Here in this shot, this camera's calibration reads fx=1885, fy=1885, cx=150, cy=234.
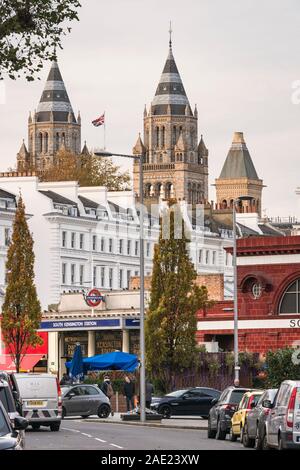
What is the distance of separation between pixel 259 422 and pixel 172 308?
124ft

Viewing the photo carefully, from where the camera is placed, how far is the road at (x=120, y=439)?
145ft

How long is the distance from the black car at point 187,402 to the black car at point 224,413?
656 inches

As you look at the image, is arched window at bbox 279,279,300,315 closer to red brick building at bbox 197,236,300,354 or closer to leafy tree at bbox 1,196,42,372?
red brick building at bbox 197,236,300,354

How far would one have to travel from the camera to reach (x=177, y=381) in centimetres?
7944

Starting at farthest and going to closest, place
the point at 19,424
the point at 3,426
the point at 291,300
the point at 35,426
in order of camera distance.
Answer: the point at 291,300 → the point at 35,426 → the point at 19,424 → the point at 3,426

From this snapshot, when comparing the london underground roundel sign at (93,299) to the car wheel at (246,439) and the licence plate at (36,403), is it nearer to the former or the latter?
the licence plate at (36,403)

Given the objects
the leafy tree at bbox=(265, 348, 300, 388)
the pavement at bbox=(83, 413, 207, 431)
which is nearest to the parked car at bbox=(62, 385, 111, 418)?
the pavement at bbox=(83, 413, 207, 431)

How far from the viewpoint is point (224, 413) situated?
51031mm

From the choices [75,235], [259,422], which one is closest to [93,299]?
[75,235]

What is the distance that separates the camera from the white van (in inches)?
2174

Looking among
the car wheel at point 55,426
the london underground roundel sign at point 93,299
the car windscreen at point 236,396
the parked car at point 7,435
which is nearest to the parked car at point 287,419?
the parked car at point 7,435

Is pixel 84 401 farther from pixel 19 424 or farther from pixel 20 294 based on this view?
pixel 19 424

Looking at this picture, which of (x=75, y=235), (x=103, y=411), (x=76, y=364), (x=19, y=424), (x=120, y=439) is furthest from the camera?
(x=75, y=235)
